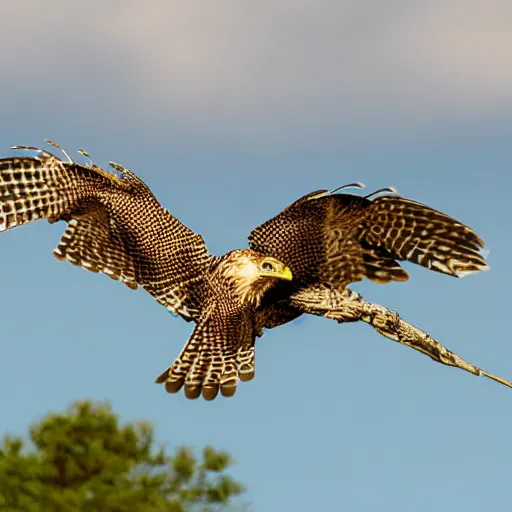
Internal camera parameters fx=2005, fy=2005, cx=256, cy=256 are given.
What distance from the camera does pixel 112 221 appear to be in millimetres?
27188

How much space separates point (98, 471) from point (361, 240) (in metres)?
4.64

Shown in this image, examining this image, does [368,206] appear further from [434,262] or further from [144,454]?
[144,454]

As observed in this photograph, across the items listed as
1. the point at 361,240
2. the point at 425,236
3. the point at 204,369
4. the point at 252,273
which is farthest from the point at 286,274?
the point at 425,236

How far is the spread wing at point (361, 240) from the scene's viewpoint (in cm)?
2647

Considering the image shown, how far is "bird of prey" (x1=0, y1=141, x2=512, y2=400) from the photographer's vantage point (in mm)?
26547

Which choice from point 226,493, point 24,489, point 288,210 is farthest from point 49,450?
point 288,210

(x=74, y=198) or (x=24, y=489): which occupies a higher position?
(x=74, y=198)

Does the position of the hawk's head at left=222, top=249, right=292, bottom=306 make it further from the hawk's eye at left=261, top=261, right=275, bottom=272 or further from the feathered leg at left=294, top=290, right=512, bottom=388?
the feathered leg at left=294, top=290, right=512, bottom=388

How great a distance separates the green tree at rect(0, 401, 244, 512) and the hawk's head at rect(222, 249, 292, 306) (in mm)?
2192

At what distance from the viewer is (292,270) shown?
26.8m

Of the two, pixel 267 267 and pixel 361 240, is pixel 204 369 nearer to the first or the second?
pixel 267 267

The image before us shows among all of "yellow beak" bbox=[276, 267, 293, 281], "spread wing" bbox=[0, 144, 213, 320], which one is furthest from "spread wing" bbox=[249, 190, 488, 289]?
"spread wing" bbox=[0, 144, 213, 320]

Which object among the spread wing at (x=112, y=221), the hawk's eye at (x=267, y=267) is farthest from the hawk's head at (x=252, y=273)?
the spread wing at (x=112, y=221)

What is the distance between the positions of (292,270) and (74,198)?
3114 mm
